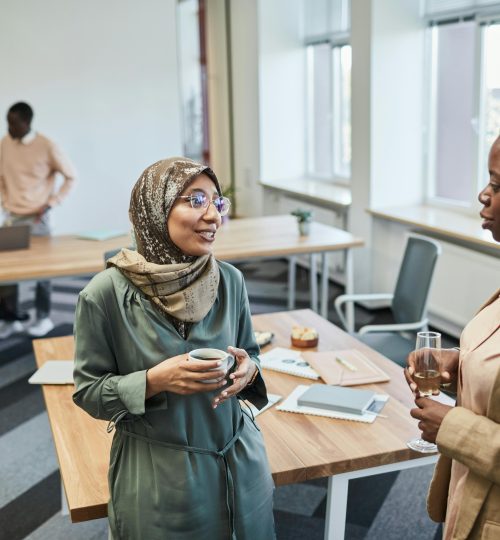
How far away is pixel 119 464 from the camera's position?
175cm

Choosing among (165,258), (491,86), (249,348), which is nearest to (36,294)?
(491,86)

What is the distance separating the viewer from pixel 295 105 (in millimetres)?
7820

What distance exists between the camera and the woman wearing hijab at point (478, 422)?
1429 mm

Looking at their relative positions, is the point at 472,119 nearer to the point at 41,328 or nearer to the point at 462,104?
the point at 462,104

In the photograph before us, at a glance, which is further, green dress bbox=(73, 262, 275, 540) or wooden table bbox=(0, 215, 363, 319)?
wooden table bbox=(0, 215, 363, 319)

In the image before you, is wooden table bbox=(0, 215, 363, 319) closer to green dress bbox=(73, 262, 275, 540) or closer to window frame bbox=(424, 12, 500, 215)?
window frame bbox=(424, 12, 500, 215)

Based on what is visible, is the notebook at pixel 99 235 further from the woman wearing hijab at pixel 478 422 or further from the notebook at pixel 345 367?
the woman wearing hijab at pixel 478 422

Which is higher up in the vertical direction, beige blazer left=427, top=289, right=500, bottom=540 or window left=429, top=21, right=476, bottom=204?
window left=429, top=21, right=476, bottom=204

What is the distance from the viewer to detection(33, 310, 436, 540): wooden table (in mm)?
1993

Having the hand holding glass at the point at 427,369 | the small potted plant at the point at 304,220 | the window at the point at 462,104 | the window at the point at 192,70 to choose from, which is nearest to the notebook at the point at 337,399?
the hand holding glass at the point at 427,369

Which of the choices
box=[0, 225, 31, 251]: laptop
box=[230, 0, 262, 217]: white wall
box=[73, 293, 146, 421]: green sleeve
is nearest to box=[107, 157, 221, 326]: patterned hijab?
box=[73, 293, 146, 421]: green sleeve

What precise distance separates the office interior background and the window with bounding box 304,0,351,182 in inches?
0.8

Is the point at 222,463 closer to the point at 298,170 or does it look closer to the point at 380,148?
the point at 380,148

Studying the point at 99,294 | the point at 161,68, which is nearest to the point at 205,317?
the point at 99,294
